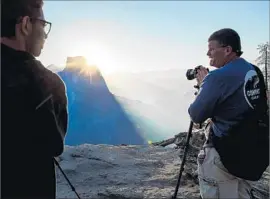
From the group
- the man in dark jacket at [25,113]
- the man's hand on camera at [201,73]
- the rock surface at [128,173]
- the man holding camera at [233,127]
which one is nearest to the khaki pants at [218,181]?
the man holding camera at [233,127]

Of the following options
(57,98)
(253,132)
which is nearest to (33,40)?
(57,98)

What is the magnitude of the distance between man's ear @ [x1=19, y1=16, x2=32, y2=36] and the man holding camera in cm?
196

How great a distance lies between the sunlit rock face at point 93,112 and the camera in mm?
21406

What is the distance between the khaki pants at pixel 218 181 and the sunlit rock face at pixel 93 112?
17.9 meters

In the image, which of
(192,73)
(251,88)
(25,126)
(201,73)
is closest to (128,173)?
(192,73)

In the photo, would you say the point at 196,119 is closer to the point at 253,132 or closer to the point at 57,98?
the point at 253,132

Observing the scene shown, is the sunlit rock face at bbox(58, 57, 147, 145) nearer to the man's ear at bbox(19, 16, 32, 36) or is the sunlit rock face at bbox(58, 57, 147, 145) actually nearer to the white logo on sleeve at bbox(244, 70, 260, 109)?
the white logo on sleeve at bbox(244, 70, 260, 109)

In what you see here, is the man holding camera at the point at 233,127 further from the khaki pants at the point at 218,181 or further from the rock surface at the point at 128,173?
the rock surface at the point at 128,173

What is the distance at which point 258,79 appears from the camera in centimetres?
353

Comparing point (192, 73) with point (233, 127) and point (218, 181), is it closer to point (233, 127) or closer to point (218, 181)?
point (233, 127)

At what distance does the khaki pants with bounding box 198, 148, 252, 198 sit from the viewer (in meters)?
3.50

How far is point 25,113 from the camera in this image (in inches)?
70.5

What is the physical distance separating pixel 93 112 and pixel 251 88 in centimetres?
2000

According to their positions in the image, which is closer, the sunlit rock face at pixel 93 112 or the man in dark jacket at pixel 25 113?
the man in dark jacket at pixel 25 113
